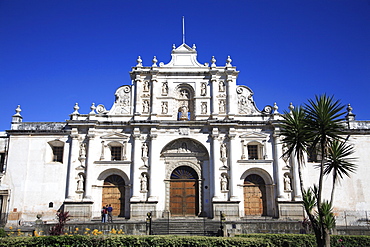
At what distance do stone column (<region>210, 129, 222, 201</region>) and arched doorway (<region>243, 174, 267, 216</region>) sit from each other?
2.48 meters

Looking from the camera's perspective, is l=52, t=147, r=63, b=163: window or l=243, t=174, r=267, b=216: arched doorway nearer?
l=243, t=174, r=267, b=216: arched doorway

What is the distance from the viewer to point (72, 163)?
28.1 metres

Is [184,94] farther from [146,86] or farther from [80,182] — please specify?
[80,182]

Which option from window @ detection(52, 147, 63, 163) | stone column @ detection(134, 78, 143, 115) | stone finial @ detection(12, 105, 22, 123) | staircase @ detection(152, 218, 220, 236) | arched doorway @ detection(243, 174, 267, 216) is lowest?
staircase @ detection(152, 218, 220, 236)

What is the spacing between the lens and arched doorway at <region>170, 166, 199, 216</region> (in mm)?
28078

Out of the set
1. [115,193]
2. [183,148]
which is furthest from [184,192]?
[115,193]

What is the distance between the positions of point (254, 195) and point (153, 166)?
28.8ft

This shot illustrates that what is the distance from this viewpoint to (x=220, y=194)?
1089 inches

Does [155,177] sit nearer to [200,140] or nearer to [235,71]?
[200,140]

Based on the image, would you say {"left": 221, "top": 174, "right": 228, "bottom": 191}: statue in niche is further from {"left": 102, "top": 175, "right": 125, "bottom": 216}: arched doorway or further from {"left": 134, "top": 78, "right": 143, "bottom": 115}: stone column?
{"left": 134, "top": 78, "right": 143, "bottom": 115}: stone column

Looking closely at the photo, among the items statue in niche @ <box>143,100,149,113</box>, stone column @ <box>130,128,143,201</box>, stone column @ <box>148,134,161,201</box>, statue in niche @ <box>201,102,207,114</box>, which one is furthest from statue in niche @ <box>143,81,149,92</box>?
statue in niche @ <box>201,102,207,114</box>

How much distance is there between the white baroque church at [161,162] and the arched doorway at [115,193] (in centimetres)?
8

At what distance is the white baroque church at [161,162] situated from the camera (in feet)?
90.5

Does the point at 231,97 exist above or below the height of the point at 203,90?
below
